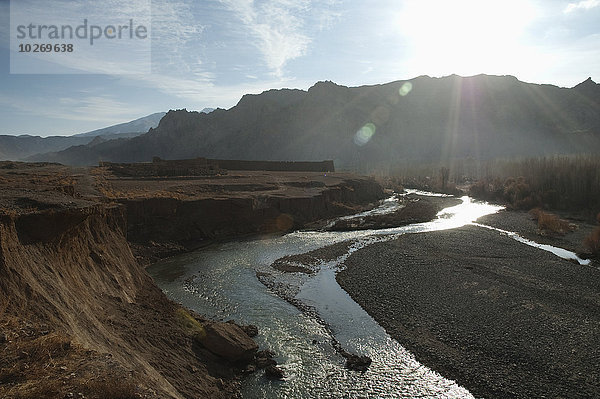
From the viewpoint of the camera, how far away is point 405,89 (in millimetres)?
118000

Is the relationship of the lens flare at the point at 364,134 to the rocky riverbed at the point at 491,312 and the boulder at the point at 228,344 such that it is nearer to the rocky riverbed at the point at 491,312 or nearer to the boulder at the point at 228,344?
the rocky riverbed at the point at 491,312

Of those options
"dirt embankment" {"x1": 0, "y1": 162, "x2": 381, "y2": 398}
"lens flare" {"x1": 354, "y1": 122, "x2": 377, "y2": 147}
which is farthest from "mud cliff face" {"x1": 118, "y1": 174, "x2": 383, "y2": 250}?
"lens flare" {"x1": 354, "y1": 122, "x2": 377, "y2": 147}

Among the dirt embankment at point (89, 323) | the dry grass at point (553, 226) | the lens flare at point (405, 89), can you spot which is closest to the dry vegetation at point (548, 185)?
the dry grass at point (553, 226)

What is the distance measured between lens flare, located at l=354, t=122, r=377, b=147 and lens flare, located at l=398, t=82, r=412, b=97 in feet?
60.8

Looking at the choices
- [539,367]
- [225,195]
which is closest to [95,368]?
[539,367]

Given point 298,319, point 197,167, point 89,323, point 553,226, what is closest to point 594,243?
point 553,226

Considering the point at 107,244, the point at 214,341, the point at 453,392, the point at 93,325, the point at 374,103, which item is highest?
the point at 374,103

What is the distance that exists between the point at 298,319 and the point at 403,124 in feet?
340

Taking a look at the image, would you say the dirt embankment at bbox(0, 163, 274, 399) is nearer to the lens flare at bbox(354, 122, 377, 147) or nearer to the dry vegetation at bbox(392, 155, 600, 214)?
the dry vegetation at bbox(392, 155, 600, 214)

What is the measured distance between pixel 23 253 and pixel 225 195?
20006 mm

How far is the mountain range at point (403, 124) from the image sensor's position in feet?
327

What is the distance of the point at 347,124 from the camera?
107438 millimetres

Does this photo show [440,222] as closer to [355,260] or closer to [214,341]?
[355,260]

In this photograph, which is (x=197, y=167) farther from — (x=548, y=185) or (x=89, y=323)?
(x=548, y=185)
